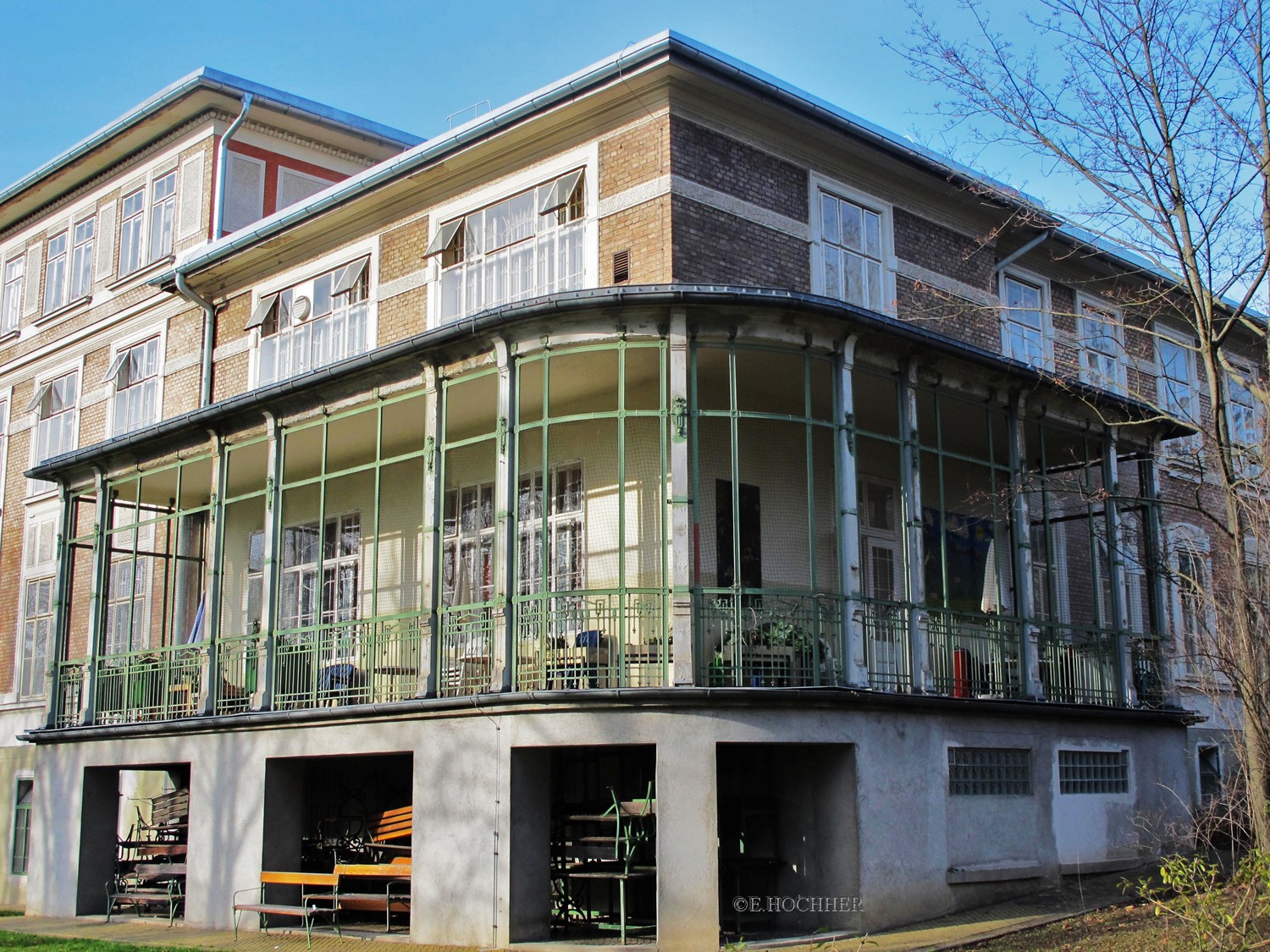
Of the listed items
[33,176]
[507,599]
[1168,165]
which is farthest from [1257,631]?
[33,176]

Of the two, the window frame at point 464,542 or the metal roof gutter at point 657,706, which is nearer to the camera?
the metal roof gutter at point 657,706

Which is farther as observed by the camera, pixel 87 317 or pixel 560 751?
pixel 87 317

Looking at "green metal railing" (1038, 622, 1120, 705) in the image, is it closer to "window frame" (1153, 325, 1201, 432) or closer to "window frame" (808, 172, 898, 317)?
"window frame" (808, 172, 898, 317)

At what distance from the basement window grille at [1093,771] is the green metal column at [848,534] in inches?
124

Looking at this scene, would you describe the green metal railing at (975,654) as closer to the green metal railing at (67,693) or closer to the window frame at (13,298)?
the green metal railing at (67,693)

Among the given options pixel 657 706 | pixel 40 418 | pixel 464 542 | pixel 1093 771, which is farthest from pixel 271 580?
pixel 40 418

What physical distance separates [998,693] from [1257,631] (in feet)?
10.7

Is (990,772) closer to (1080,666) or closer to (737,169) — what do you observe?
(1080,666)

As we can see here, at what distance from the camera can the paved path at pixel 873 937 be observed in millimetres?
11531

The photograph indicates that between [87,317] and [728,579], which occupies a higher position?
[87,317]

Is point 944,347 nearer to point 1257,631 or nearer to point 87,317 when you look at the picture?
point 1257,631

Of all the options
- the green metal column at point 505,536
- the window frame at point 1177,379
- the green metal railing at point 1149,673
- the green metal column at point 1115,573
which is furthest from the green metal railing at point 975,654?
the window frame at point 1177,379

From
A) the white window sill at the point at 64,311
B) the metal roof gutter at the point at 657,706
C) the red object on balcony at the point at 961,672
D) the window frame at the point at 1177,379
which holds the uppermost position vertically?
the white window sill at the point at 64,311

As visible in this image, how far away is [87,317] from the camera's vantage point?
966 inches
